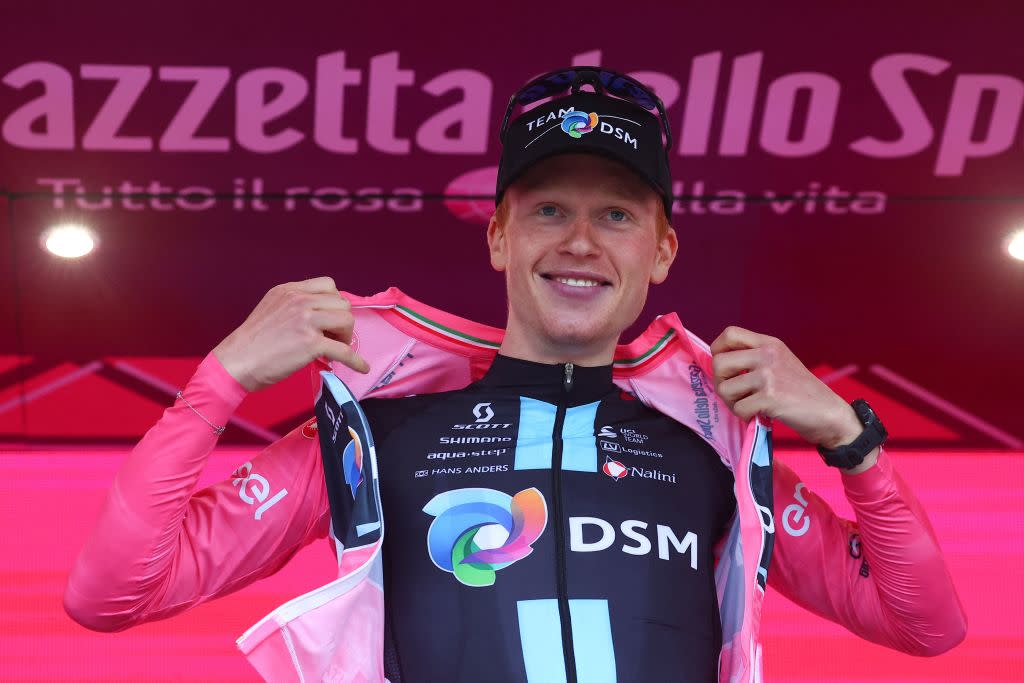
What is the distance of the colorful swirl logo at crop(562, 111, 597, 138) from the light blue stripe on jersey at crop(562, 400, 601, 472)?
379 millimetres

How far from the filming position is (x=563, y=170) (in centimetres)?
167

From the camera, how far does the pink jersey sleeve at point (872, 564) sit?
1.50 metres

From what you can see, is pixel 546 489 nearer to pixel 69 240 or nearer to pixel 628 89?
pixel 628 89

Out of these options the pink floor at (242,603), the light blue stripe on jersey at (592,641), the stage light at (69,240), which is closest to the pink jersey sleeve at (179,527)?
the light blue stripe on jersey at (592,641)

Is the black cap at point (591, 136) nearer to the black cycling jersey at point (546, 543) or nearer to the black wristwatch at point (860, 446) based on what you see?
the black cycling jersey at point (546, 543)

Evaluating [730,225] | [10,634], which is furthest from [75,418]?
[730,225]

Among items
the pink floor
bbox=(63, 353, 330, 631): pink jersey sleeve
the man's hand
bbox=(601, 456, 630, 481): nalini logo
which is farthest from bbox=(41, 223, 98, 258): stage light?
the man's hand

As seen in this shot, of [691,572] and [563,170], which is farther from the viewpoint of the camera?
[563,170]

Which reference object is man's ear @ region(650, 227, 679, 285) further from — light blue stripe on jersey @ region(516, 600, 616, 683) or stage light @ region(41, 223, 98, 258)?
stage light @ region(41, 223, 98, 258)

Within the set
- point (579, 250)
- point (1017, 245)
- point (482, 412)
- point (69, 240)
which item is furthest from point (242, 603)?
point (1017, 245)

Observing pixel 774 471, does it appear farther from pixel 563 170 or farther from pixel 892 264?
pixel 892 264

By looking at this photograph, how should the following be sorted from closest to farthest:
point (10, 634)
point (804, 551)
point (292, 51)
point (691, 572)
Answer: point (691, 572), point (804, 551), point (10, 634), point (292, 51)

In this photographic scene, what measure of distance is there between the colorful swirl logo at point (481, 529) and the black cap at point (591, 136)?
46 cm

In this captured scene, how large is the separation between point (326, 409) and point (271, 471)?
0.11 meters
